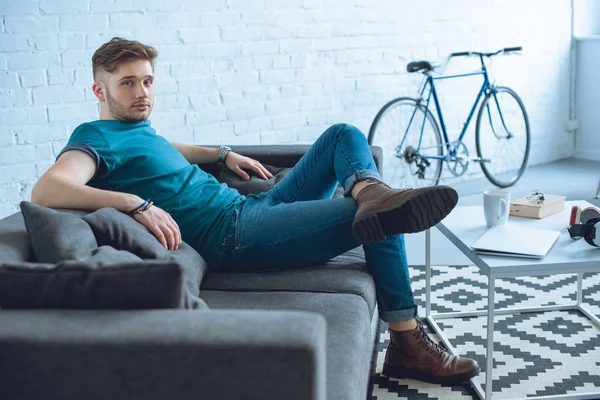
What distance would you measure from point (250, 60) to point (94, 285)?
2988 millimetres

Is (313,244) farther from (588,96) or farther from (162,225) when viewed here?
(588,96)

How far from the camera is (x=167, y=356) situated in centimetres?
111

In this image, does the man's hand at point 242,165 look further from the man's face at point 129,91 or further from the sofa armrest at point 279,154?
the man's face at point 129,91

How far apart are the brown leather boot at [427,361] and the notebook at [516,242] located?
0.95 ft

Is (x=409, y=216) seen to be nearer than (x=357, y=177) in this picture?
Yes

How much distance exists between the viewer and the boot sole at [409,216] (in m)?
1.81

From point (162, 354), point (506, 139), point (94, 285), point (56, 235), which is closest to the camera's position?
point (162, 354)

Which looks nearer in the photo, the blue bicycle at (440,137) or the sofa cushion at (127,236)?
the sofa cushion at (127,236)

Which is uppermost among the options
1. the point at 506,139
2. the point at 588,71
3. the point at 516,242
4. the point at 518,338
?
the point at 588,71

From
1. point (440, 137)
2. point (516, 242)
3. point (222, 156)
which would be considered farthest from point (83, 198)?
point (440, 137)

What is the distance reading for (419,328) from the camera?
6.98 ft

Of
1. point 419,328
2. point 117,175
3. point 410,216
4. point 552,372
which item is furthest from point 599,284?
point 117,175

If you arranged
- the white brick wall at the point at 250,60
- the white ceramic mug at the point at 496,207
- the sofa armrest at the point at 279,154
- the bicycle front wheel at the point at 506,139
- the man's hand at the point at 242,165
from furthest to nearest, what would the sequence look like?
the bicycle front wheel at the point at 506,139 < the white brick wall at the point at 250,60 < the sofa armrest at the point at 279,154 < the man's hand at the point at 242,165 < the white ceramic mug at the point at 496,207

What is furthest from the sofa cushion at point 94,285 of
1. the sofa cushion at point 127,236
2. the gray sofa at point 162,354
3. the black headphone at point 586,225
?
the black headphone at point 586,225
